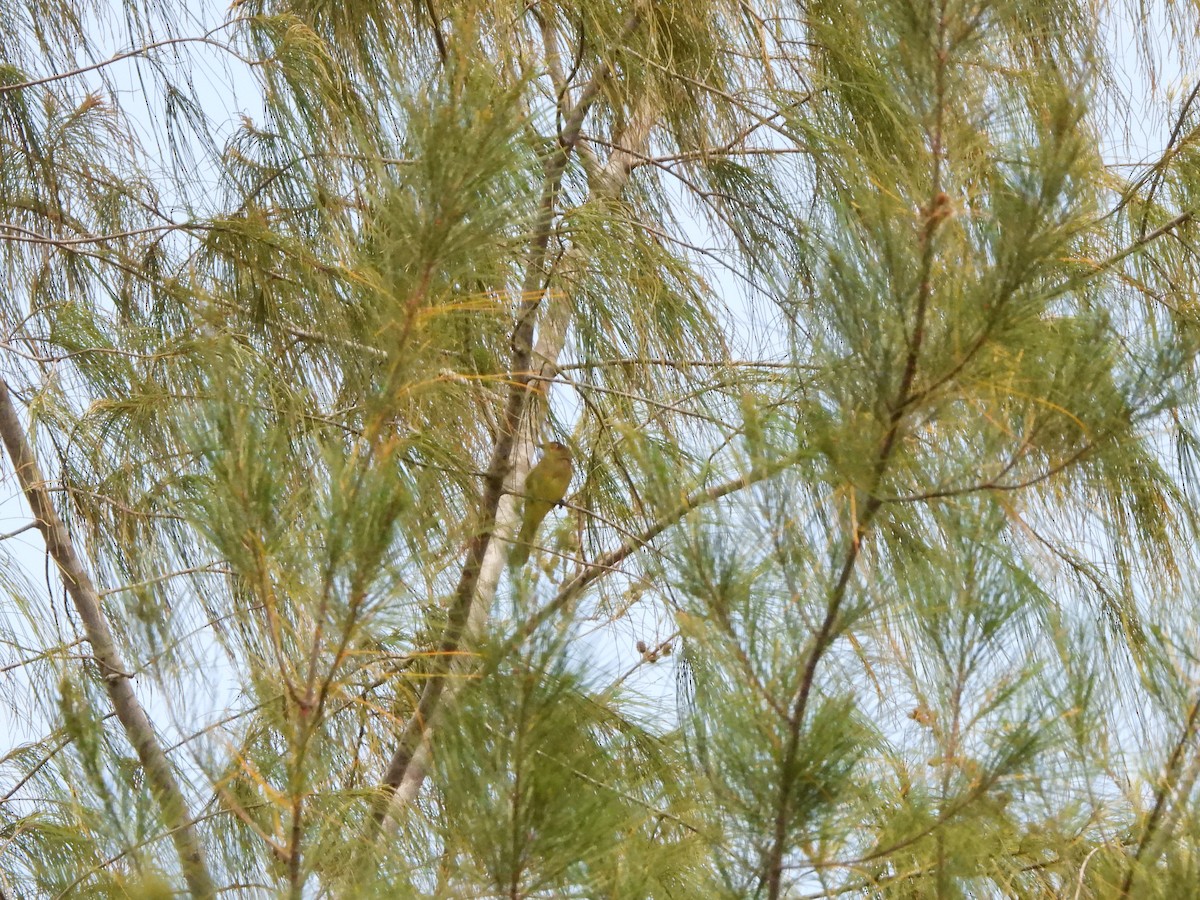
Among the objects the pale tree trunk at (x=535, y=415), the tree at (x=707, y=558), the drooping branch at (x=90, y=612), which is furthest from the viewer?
the pale tree trunk at (x=535, y=415)

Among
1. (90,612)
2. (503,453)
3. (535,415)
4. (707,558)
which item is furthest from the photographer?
(535,415)

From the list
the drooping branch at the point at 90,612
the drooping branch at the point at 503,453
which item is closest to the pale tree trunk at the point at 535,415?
the drooping branch at the point at 503,453

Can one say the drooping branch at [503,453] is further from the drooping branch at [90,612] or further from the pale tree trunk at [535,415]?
the drooping branch at [90,612]

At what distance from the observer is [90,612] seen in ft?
5.74

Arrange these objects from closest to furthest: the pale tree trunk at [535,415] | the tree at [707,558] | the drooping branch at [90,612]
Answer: the tree at [707,558]
the drooping branch at [90,612]
the pale tree trunk at [535,415]

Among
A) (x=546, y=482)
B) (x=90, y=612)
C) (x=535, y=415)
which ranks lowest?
(x=90, y=612)

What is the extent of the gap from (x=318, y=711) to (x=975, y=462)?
49cm

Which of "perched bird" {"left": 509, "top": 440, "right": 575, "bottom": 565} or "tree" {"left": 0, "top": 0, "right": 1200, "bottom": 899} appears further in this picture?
"perched bird" {"left": 509, "top": 440, "right": 575, "bottom": 565}

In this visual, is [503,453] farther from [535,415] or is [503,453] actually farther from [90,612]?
[90,612]

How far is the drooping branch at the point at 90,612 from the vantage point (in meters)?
1.62

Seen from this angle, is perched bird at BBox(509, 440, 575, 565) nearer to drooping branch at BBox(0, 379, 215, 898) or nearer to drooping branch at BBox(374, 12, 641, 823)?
drooping branch at BBox(374, 12, 641, 823)

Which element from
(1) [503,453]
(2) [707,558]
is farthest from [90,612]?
(2) [707,558]

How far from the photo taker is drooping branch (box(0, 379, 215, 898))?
1.62m

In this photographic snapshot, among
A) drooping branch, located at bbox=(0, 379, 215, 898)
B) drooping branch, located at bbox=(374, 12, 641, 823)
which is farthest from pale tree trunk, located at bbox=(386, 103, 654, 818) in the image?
drooping branch, located at bbox=(0, 379, 215, 898)
